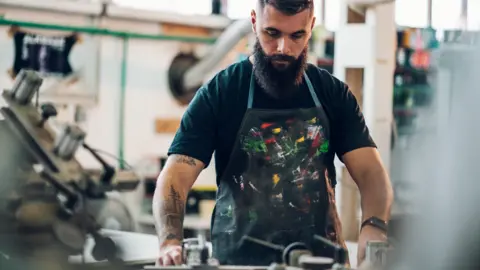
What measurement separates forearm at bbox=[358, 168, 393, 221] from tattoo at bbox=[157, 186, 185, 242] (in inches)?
14.9

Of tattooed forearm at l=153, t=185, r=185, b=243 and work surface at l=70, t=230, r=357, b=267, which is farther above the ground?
tattooed forearm at l=153, t=185, r=185, b=243

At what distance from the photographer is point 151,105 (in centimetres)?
336

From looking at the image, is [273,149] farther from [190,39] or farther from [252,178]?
[190,39]

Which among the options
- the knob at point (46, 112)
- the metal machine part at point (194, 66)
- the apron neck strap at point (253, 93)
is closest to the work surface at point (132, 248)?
the knob at point (46, 112)

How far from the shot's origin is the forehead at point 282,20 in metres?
1.47

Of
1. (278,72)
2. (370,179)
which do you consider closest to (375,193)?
(370,179)

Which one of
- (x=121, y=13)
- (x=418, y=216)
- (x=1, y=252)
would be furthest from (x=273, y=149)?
(x=121, y=13)

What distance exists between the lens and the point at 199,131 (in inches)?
58.9

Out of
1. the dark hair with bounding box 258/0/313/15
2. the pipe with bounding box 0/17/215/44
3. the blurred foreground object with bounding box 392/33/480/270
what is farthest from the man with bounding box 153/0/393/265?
the pipe with bounding box 0/17/215/44

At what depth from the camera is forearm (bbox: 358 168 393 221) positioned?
1.51 m

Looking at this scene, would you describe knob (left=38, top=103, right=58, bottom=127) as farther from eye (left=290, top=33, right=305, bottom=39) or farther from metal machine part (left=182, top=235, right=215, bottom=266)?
metal machine part (left=182, top=235, right=215, bottom=266)

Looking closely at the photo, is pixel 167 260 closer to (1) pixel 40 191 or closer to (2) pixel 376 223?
(2) pixel 376 223

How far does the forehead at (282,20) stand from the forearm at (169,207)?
1.20 feet

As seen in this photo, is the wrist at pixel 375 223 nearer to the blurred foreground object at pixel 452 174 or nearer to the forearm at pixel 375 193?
the forearm at pixel 375 193
